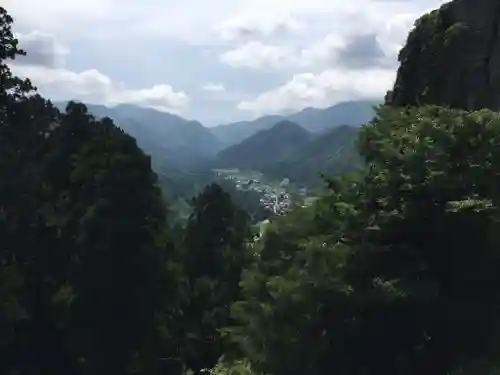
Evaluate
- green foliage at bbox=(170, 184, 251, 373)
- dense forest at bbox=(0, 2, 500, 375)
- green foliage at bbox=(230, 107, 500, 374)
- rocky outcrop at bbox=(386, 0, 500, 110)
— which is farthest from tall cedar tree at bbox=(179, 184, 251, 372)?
green foliage at bbox=(230, 107, 500, 374)

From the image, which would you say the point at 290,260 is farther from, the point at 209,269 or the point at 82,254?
the point at 209,269

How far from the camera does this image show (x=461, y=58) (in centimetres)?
2145

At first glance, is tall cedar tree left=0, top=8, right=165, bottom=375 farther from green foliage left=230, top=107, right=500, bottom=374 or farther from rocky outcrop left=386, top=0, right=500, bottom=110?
green foliage left=230, top=107, right=500, bottom=374

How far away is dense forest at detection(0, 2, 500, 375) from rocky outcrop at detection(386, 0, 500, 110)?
1077 mm

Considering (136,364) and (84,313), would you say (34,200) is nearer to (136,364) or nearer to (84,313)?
(84,313)

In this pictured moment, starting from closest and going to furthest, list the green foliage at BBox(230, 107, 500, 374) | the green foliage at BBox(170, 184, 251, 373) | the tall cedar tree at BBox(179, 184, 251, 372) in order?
the green foliage at BBox(230, 107, 500, 374) → the green foliage at BBox(170, 184, 251, 373) → the tall cedar tree at BBox(179, 184, 251, 372)

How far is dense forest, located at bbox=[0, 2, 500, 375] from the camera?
15883mm

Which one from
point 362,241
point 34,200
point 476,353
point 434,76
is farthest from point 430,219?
point 34,200

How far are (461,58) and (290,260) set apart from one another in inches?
311

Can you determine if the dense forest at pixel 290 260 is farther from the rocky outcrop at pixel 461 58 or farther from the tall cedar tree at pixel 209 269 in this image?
the tall cedar tree at pixel 209 269

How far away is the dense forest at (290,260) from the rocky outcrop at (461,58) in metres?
1.08

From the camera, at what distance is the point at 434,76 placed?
72.2 ft

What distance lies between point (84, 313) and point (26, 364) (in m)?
3.01

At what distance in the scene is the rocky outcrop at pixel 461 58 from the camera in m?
21.2
